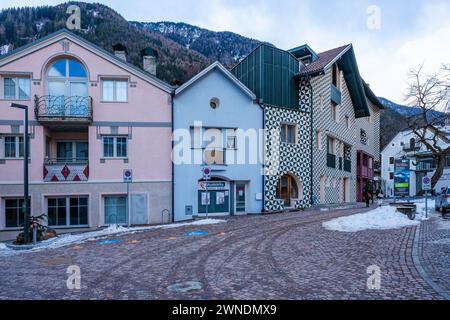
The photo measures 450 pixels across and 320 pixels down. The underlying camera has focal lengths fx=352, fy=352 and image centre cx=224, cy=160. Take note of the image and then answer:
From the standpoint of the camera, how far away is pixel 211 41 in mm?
139000

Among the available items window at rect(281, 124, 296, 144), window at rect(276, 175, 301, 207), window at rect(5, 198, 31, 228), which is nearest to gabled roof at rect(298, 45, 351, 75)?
window at rect(281, 124, 296, 144)

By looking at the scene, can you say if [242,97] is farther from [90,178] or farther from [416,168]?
[416,168]

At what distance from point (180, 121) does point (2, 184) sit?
9865 mm

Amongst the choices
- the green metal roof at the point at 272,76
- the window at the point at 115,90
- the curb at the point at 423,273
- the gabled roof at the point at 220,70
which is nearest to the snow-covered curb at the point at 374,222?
the curb at the point at 423,273

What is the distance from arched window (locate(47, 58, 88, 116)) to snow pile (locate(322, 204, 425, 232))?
14.0m

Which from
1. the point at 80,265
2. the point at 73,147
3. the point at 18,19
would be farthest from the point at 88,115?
the point at 18,19

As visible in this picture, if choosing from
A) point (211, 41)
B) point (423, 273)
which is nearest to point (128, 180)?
point (423, 273)

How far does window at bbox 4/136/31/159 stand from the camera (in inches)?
732

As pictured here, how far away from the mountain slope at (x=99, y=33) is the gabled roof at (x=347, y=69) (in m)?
30.8

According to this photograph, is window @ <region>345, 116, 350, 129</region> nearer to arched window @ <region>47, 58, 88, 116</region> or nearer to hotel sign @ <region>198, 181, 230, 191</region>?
hotel sign @ <region>198, 181, 230, 191</region>

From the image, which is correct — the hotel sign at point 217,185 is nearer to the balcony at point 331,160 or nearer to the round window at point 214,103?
the round window at point 214,103

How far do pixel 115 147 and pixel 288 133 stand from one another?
1160cm

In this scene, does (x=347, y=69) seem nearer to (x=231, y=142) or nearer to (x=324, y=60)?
(x=324, y=60)

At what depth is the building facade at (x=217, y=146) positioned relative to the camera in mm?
20375
